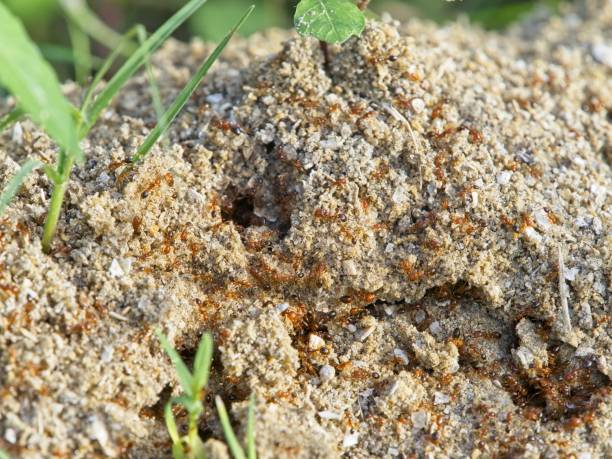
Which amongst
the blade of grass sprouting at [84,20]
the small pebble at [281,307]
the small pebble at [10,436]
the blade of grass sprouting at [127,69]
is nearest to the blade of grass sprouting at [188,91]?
the blade of grass sprouting at [127,69]

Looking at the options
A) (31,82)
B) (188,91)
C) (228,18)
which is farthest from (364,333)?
(228,18)

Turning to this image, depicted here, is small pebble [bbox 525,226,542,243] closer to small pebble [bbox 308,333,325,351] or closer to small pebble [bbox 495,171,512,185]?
small pebble [bbox 495,171,512,185]

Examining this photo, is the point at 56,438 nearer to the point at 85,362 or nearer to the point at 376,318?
the point at 85,362

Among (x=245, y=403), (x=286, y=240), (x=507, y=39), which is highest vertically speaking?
(x=507, y=39)

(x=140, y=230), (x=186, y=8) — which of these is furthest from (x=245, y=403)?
(x=186, y=8)

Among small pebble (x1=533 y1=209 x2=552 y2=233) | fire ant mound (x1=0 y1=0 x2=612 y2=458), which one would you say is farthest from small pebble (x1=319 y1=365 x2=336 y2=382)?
small pebble (x1=533 y1=209 x2=552 y2=233)
